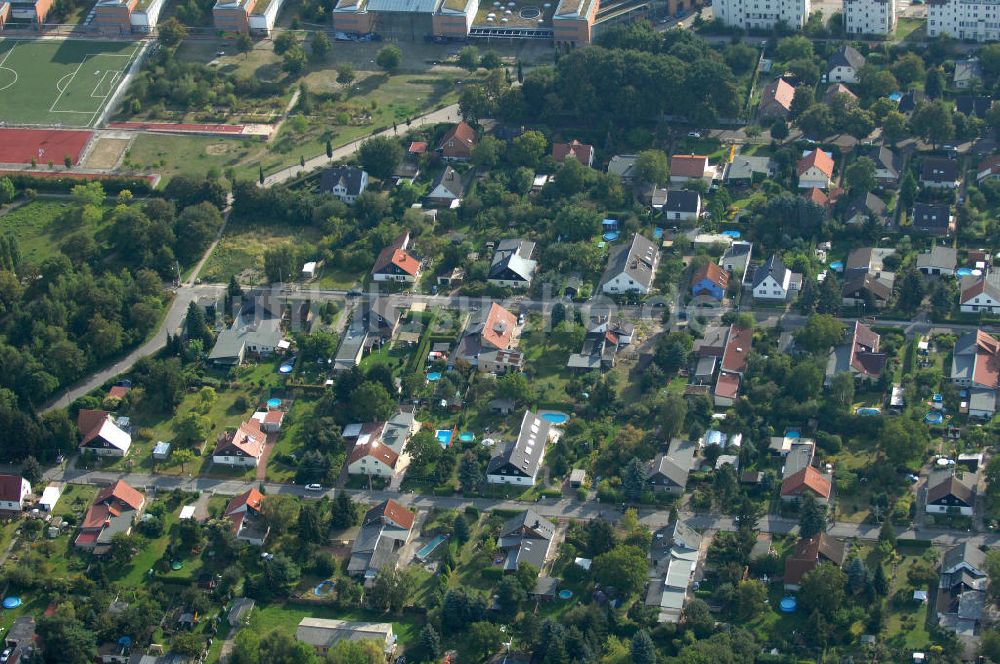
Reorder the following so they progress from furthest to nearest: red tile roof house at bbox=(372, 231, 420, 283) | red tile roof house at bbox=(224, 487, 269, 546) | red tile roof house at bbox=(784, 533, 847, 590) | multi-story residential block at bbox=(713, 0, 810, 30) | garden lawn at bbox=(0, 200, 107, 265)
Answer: multi-story residential block at bbox=(713, 0, 810, 30), garden lawn at bbox=(0, 200, 107, 265), red tile roof house at bbox=(372, 231, 420, 283), red tile roof house at bbox=(224, 487, 269, 546), red tile roof house at bbox=(784, 533, 847, 590)

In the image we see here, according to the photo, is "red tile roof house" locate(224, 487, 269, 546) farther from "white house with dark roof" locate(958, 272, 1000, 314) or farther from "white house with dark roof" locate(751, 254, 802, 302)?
"white house with dark roof" locate(958, 272, 1000, 314)

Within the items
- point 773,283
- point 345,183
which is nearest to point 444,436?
point 773,283

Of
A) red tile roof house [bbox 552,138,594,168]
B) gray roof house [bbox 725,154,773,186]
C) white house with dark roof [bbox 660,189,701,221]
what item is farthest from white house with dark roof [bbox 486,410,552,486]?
red tile roof house [bbox 552,138,594,168]

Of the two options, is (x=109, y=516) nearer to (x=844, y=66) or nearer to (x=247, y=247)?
(x=247, y=247)

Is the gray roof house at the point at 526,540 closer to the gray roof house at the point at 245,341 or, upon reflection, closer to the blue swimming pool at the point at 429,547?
the blue swimming pool at the point at 429,547

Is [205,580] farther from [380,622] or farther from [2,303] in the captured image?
[2,303]

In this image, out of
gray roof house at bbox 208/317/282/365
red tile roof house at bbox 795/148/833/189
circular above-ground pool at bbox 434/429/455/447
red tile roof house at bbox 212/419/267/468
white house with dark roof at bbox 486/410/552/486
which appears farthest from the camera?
red tile roof house at bbox 795/148/833/189
